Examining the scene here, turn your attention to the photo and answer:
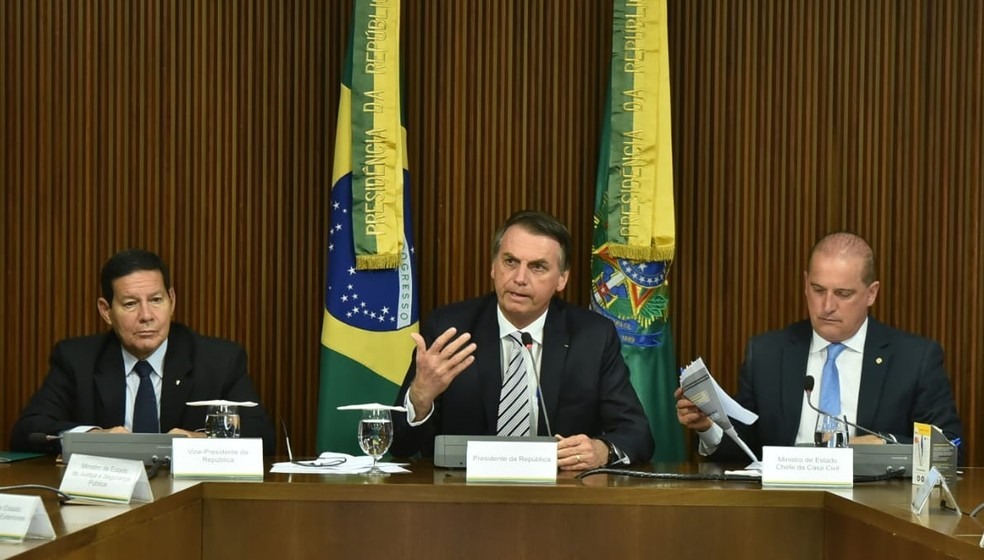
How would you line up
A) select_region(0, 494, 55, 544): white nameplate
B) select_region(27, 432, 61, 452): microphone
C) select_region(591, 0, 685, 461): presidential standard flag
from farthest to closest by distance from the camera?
1. select_region(591, 0, 685, 461): presidential standard flag
2. select_region(27, 432, 61, 452): microphone
3. select_region(0, 494, 55, 544): white nameplate

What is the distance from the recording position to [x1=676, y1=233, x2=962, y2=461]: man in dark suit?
12.9 feet

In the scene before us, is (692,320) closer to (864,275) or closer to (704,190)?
(704,190)

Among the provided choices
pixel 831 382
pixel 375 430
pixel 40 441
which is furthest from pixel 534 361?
pixel 40 441

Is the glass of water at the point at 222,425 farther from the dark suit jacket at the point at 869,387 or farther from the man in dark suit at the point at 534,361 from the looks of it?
the dark suit jacket at the point at 869,387

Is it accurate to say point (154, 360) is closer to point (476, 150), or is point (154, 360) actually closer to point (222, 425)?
point (222, 425)

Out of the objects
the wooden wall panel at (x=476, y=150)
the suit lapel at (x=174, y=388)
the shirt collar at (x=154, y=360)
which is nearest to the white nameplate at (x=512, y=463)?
the suit lapel at (x=174, y=388)

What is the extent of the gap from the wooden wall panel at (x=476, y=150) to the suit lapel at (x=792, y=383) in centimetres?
102

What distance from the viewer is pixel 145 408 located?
400 cm

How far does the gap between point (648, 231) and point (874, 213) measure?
1048mm

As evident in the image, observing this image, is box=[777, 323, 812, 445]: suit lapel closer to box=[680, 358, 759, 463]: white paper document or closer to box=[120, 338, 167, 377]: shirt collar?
box=[680, 358, 759, 463]: white paper document

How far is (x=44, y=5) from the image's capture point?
512cm

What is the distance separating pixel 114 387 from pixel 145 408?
0.12 meters

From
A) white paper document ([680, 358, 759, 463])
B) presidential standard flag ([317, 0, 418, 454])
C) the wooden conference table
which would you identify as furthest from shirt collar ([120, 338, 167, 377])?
white paper document ([680, 358, 759, 463])

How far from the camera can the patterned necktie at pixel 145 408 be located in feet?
13.1
